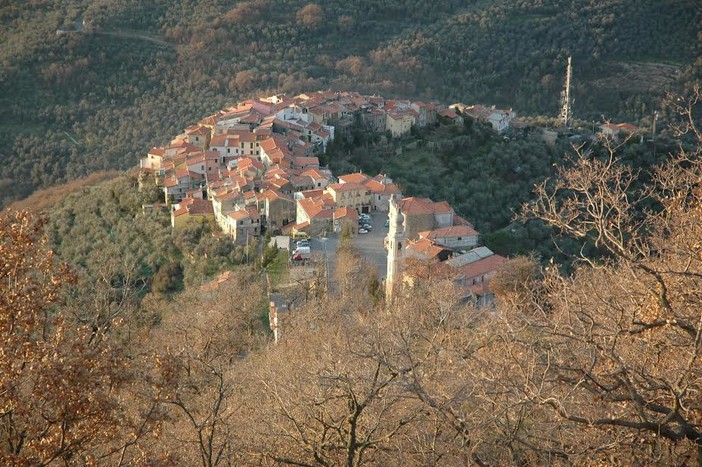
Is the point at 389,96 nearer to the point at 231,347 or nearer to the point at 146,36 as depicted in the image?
the point at 146,36

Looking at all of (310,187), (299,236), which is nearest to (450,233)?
(299,236)

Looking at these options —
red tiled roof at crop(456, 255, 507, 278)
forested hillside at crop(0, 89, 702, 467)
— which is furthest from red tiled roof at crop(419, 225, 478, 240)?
forested hillside at crop(0, 89, 702, 467)

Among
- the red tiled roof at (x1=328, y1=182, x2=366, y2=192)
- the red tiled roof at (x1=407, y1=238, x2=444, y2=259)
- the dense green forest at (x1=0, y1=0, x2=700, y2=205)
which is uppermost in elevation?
the red tiled roof at (x1=407, y1=238, x2=444, y2=259)

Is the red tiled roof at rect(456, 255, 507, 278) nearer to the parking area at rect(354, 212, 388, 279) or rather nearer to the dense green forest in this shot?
the parking area at rect(354, 212, 388, 279)

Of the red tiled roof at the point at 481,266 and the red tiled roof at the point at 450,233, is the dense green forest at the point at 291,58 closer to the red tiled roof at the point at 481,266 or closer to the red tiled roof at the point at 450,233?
the red tiled roof at the point at 450,233

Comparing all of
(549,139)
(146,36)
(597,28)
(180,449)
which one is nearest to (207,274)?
(180,449)

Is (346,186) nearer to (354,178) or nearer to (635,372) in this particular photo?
(354,178)

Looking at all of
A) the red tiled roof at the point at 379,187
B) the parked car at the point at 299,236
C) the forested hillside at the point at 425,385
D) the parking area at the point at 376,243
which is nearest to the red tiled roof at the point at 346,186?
the red tiled roof at the point at 379,187
